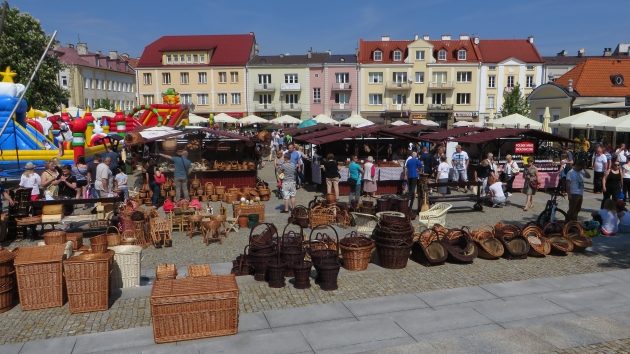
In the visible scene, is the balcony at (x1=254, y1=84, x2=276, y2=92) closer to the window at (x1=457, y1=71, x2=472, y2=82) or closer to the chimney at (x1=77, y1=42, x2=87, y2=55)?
the window at (x1=457, y1=71, x2=472, y2=82)

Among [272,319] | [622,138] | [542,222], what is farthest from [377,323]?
[622,138]

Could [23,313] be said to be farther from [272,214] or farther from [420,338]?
[272,214]

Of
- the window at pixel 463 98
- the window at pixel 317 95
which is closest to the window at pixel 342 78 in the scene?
the window at pixel 317 95

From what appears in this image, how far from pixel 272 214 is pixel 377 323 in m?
7.97

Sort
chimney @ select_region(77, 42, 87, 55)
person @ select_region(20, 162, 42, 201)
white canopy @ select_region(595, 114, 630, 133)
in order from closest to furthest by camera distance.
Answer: person @ select_region(20, 162, 42, 201)
white canopy @ select_region(595, 114, 630, 133)
chimney @ select_region(77, 42, 87, 55)

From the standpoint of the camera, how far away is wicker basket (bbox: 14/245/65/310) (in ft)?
22.1

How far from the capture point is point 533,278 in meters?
8.46

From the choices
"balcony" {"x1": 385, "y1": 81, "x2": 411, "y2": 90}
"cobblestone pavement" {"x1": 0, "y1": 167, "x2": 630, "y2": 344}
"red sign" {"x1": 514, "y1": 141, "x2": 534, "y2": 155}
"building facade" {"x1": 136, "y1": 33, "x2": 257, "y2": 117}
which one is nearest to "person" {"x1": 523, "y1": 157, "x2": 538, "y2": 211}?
"cobblestone pavement" {"x1": 0, "y1": 167, "x2": 630, "y2": 344}

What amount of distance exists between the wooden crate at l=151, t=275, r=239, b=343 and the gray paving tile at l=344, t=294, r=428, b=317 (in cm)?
177

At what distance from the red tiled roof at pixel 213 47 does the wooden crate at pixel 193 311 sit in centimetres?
5401

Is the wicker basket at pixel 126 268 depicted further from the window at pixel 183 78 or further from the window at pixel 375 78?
the window at pixel 183 78

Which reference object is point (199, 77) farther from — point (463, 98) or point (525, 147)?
point (525, 147)

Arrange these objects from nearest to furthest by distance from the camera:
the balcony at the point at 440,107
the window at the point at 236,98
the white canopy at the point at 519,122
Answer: the white canopy at the point at 519,122, the balcony at the point at 440,107, the window at the point at 236,98

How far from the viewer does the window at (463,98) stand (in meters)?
56.4
